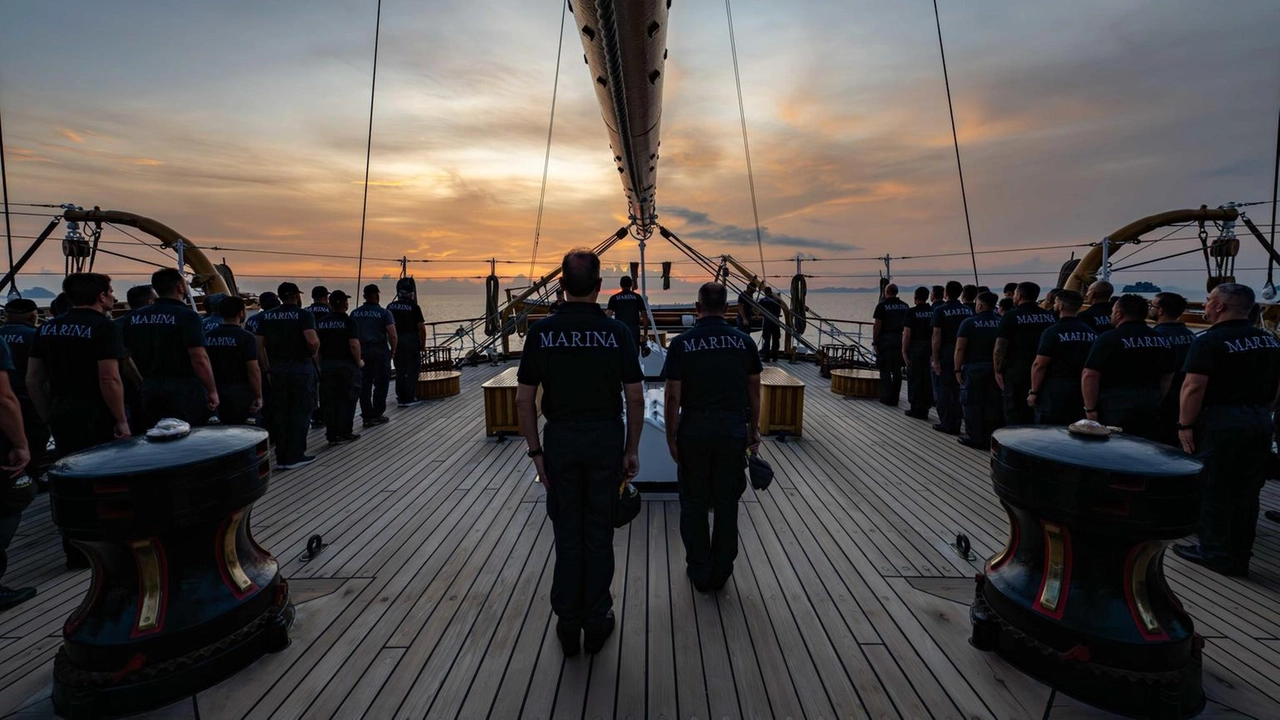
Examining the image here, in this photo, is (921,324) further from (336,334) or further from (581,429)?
(336,334)

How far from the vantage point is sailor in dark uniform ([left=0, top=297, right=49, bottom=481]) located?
4555 mm

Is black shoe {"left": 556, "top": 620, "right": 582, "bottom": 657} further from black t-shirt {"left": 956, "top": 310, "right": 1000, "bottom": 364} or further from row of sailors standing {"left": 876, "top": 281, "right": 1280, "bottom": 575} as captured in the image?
black t-shirt {"left": 956, "top": 310, "right": 1000, "bottom": 364}

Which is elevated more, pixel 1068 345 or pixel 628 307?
pixel 628 307

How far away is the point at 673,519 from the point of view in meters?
4.46

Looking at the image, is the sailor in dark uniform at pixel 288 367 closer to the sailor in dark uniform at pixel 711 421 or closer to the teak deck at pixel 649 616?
the teak deck at pixel 649 616

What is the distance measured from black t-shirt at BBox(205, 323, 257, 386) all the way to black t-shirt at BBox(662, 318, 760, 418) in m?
4.26

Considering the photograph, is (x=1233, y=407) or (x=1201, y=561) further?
(x=1201, y=561)

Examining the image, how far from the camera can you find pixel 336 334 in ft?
22.1

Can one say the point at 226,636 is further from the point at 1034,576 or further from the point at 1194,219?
the point at 1194,219

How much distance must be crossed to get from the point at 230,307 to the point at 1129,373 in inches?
300

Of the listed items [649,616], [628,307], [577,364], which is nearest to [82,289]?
[577,364]

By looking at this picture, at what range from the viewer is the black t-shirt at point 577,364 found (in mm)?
2629

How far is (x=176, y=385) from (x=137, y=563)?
91.3 inches

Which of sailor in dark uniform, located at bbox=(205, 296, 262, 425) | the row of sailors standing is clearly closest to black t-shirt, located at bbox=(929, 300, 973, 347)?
the row of sailors standing
